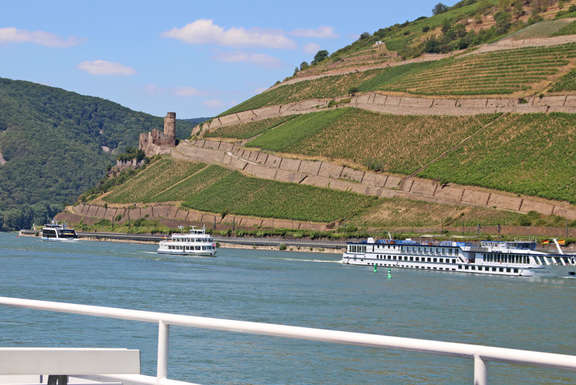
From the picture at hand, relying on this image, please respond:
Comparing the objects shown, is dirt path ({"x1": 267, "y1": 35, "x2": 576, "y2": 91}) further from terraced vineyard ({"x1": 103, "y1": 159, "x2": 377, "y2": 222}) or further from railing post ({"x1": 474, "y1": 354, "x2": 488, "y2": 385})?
railing post ({"x1": 474, "y1": 354, "x2": 488, "y2": 385})

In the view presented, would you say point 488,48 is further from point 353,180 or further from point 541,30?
point 353,180

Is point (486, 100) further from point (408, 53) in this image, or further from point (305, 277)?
point (305, 277)

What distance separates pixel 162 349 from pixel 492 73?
382ft

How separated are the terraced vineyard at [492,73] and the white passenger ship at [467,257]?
1769 inches

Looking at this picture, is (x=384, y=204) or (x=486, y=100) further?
(x=486, y=100)

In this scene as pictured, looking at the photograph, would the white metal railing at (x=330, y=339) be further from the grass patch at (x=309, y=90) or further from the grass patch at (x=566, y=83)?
the grass patch at (x=309, y=90)

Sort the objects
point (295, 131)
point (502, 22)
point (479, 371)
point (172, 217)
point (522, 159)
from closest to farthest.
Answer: point (479, 371)
point (522, 159)
point (172, 217)
point (295, 131)
point (502, 22)

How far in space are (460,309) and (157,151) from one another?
12348 cm

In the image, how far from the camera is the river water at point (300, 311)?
1658 cm

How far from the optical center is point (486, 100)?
10981 cm

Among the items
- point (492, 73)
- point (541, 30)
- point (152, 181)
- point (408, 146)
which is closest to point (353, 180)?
point (408, 146)

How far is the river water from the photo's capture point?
1658 cm

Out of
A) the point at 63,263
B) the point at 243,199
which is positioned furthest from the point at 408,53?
the point at 63,263

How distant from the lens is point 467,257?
67875 millimetres
